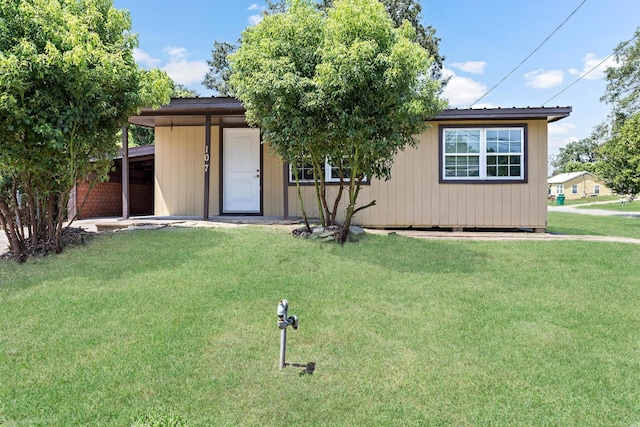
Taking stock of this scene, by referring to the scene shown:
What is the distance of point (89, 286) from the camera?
4402 millimetres

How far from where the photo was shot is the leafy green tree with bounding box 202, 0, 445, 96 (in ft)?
66.5

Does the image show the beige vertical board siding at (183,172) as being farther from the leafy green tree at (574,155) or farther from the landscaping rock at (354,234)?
the leafy green tree at (574,155)

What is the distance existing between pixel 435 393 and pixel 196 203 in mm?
7820

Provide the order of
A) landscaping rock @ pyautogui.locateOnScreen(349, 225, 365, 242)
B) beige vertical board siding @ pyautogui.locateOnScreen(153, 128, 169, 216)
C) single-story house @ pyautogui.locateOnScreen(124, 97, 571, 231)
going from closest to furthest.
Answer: landscaping rock @ pyautogui.locateOnScreen(349, 225, 365, 242) → single-story house @ pyautogui.locateOnScreen(124, 97, 571, 231) → beige vertical board siding @ pyautogui.locateOnScreen(153, 128, 169, 216)

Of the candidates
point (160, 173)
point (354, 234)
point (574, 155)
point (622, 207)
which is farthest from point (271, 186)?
point (574, 155)

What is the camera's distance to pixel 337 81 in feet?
17.5

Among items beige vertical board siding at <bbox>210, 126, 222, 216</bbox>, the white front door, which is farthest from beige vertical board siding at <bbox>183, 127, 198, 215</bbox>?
the white front door

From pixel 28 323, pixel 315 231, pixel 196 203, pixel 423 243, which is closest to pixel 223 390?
pixel 28 323

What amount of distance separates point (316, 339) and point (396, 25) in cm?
2072

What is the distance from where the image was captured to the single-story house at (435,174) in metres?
8.44

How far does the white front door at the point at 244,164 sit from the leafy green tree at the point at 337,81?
119 inches

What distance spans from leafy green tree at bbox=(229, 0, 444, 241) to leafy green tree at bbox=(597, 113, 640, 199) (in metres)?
12.8

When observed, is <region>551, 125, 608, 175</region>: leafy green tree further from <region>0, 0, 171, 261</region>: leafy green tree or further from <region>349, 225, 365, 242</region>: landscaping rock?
<region>0, 0, 171, 261</region>: leafy green tree

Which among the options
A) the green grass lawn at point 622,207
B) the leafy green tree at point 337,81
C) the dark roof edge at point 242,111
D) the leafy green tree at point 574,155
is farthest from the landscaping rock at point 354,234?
the leafy green tree at point 574,155
